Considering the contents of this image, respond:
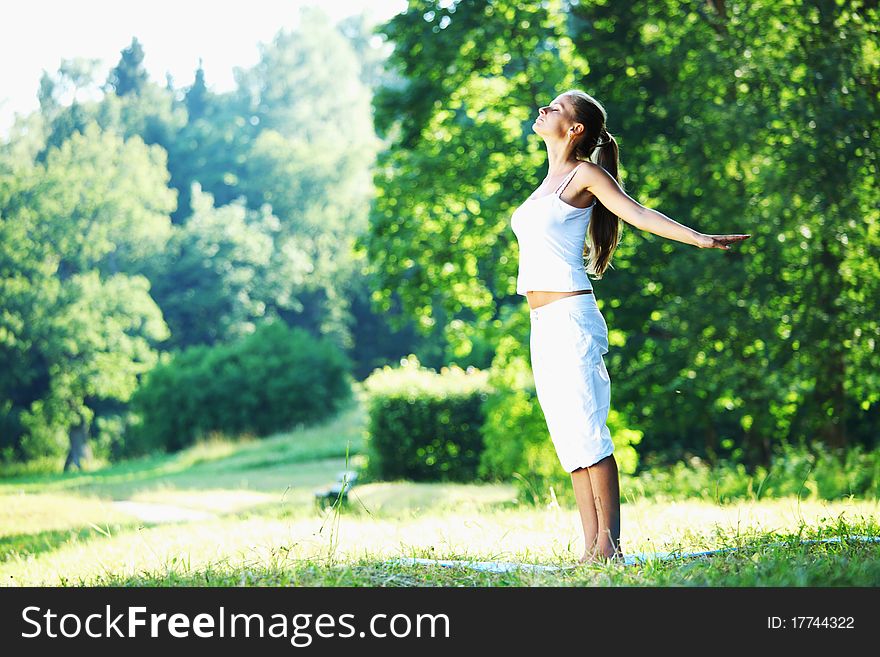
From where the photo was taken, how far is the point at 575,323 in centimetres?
392

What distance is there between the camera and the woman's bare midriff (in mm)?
3967

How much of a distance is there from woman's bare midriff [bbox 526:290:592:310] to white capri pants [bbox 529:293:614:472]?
0.06ft

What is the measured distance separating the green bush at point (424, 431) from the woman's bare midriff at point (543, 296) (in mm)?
12242

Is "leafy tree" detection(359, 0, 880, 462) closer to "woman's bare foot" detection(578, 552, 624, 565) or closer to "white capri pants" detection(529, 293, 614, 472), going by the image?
"white capri pants" detection(529, 293, 614, 472)

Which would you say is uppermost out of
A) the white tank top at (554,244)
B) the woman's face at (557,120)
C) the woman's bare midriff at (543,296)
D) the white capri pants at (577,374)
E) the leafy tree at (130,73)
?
the leafy tree at (130,73)

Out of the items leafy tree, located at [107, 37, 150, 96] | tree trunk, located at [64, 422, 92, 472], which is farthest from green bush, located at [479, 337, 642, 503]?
leafy tree, located at [107, 37, 150, 96]

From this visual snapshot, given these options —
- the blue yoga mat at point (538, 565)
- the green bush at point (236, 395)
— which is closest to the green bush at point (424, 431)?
the green bush at point (236, 395)

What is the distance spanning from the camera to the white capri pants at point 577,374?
3.92 metres

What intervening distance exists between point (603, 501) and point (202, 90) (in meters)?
43.0

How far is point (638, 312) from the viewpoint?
11492 millimetres

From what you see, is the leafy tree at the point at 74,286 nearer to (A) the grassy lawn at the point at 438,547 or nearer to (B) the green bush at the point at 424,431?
(B) the green bush at the point at 424,431

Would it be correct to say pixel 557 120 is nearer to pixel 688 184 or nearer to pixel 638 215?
pixel 638 215

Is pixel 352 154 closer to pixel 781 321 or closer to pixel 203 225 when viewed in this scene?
pixel 203 225
